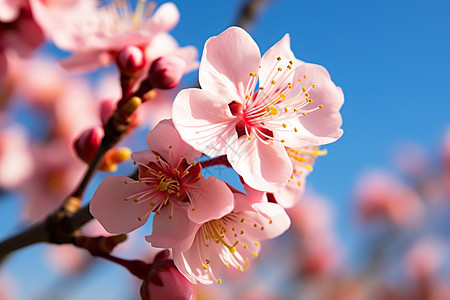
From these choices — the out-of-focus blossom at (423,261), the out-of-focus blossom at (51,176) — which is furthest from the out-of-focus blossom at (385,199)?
the out-of-focus blossom at (51,176)

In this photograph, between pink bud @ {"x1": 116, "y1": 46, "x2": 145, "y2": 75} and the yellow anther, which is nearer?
the yellow anther

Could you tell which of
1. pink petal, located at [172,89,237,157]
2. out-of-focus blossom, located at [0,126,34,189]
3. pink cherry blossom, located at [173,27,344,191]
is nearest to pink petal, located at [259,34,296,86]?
pink cherry blossom, located at [173,27,344,191]

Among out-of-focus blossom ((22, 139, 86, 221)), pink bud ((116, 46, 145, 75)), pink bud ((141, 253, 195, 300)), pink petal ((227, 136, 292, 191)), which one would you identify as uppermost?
pink petal ((227, 136, 292, 191))

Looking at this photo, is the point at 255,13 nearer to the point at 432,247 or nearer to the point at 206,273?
the point at 206,273

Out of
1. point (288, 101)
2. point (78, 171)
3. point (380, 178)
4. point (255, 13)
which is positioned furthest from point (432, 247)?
point (288, 101)

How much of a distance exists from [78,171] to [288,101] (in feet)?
5.58

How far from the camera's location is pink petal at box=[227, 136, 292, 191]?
849 millimetres

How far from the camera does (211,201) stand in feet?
2.73

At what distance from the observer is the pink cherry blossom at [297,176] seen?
1.00 metres

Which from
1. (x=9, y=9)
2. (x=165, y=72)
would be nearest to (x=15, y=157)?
(x=9, y=9)

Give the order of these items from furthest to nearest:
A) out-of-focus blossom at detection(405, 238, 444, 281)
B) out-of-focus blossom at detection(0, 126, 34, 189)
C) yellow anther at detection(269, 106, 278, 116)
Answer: out-of-focus blossom at detection(405, 238, 444, 281)
out-of-focus blossom at detection(0, 126, 34, 189)
yellow anther at detection(269, 106, 278, 116)

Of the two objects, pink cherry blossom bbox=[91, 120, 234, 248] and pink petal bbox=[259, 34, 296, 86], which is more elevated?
pink petal bbox=[259, 34, 296, 86]

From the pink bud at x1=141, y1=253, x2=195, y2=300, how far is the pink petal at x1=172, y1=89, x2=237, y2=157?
263 mm

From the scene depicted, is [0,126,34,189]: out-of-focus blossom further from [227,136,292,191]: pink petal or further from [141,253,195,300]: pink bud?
[227,136,292,191]: pink petal
